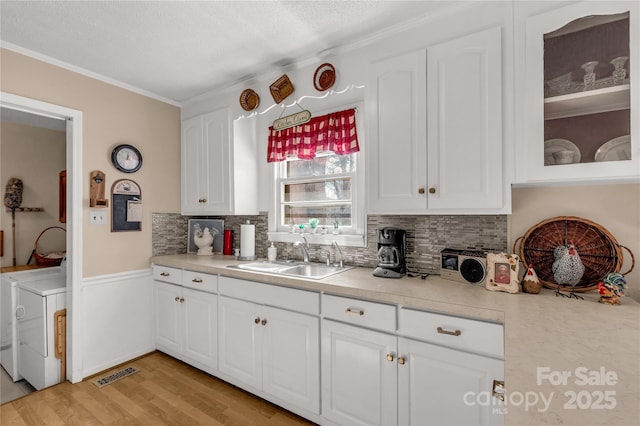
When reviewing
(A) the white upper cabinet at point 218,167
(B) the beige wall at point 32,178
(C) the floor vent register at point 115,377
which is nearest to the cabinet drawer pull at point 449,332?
(A) the white upper cabinet at point 218,167

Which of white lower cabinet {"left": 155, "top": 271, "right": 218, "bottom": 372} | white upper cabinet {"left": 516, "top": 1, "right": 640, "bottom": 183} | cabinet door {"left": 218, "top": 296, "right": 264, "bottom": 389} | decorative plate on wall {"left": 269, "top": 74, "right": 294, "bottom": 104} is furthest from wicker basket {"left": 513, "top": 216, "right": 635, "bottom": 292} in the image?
white lower cabinet {"left": 155, "top": 271, "right": 218, "bottom": 372}

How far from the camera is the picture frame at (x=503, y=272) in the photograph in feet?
5.27

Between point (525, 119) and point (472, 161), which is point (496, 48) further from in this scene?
point (472, 161)

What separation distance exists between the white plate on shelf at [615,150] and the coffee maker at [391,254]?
1.01m

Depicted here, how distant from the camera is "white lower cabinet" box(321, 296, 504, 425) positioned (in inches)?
55.5

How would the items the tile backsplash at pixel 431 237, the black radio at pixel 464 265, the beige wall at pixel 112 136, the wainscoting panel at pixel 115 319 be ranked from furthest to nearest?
the wainscoting panel at pixel 115 319
the beige wall at pixel 112 136
the tile backsplash at pixel 431 237
the black radio at pixel 464 265

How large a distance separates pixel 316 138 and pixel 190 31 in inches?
43.2

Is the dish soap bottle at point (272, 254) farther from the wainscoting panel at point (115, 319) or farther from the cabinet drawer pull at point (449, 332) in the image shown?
the cabinet drawer pull at point (449, 332)

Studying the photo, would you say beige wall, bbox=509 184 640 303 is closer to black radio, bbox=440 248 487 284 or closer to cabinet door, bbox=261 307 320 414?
black radio, bbox=440 248 487 284

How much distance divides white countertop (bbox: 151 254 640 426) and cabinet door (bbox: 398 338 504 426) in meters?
0.21

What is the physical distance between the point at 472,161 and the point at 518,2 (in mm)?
A: 785

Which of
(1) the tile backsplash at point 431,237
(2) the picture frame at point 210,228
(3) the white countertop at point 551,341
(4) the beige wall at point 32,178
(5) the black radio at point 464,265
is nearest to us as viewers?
(3) the white countertop at point 551,341

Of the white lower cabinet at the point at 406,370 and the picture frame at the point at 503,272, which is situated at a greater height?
the picture frame at the point at 503,272

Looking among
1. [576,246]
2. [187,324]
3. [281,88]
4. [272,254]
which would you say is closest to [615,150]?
[576,246]
